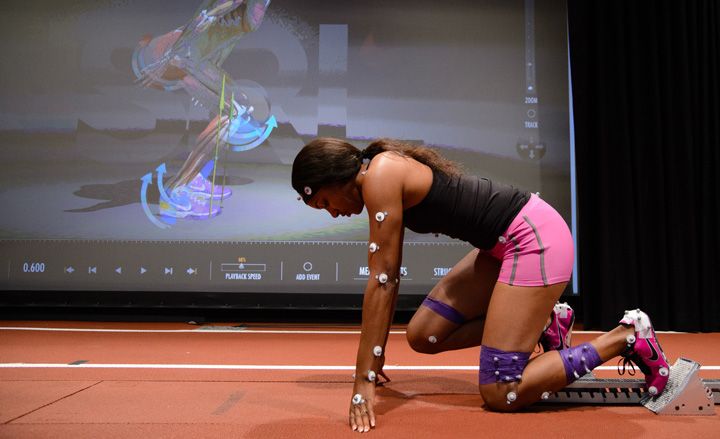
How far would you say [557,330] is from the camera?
7.60ft

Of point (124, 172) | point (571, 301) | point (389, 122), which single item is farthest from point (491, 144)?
point (124, 172)

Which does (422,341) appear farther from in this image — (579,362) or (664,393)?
(664,393)

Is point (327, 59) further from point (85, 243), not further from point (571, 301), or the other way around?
point (571, 301)

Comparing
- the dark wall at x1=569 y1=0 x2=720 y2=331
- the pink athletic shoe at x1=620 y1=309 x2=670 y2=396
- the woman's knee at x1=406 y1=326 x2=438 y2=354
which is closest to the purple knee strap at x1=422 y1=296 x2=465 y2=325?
the woman's knee at x1=406 y1=326 x2=438 y2=354

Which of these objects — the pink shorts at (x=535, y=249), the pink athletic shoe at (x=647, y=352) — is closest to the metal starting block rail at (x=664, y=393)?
the pink athletic shoe at (x=647, y=352)

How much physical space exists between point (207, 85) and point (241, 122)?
40 cm

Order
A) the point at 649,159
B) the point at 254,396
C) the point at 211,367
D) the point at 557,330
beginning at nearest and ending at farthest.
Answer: the point at 254,396 < the point at 557,330 < the point at 211,367 < the point at 649,159

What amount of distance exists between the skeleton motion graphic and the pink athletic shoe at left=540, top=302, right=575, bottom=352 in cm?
298

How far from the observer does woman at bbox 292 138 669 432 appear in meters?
1.92

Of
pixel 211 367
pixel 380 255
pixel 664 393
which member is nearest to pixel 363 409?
pixel 380 255

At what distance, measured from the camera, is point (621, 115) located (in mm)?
4758

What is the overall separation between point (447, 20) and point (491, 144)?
1.05m

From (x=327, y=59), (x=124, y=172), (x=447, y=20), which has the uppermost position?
(x=447, y=20)

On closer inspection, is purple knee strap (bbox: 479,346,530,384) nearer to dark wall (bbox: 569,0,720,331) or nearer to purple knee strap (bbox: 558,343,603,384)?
purple knee strap (bbox: 558,343,603,384)
